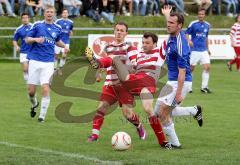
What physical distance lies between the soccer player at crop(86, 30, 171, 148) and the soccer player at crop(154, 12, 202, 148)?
9.8 inches

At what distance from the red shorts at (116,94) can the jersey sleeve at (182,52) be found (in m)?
1.67

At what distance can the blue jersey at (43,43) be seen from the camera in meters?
15.1

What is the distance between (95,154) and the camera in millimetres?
10906

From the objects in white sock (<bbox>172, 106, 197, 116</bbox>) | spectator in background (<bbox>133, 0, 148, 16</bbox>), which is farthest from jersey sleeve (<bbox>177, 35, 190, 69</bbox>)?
spectator in background (<bbox>133, 0, 148, 16</bbox>)

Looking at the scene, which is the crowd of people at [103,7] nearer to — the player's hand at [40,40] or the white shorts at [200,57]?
the white shorts at [200,57]

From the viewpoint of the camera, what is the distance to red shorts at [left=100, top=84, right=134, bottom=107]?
12.5 metres

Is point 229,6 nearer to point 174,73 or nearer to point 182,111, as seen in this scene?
point 182,111

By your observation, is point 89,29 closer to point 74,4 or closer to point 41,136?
point 74,4

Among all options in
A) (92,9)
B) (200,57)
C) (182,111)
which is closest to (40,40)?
(182,111)

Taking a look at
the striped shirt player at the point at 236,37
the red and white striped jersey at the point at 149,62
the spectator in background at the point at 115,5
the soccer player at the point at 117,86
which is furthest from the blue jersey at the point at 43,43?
the spectator in background at the point at 115,5

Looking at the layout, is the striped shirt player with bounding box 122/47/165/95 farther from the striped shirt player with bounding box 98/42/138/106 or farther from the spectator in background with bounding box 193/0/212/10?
the spectator in background with bounding box 193/0/212/10

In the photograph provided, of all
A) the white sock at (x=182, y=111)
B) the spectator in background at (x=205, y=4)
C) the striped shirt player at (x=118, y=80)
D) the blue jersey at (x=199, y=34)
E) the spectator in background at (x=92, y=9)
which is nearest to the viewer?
the white sock at (x=182, y=111)

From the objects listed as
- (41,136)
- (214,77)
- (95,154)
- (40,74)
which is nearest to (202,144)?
(95,154)

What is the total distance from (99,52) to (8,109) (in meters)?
13.1
